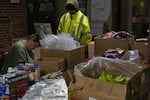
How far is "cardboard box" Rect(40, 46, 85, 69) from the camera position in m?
2.54

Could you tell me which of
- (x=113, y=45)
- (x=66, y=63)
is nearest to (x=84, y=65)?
(x=66, y=63)

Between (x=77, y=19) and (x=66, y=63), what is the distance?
1.65m

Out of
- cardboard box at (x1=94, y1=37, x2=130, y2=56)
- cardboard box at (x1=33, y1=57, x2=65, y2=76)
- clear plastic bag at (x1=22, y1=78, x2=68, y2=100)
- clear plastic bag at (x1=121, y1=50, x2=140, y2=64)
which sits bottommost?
clear plastic bag at (x1=22, y1=78, x2=68, y2=100)

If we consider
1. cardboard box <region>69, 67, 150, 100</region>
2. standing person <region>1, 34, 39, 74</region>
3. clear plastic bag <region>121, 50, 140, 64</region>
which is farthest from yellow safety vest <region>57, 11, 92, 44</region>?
cardboard box <region>69, 67, 150, 100</region>

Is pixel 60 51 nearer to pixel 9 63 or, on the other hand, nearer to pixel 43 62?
pixel 43 62

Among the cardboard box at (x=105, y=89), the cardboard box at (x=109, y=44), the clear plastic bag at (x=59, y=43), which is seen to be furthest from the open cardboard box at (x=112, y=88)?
the cardboard box at (x=109, y=44)

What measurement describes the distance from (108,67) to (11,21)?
350 cm

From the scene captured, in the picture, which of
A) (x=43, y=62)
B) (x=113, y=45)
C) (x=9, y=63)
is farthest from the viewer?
(x=9, y=63)

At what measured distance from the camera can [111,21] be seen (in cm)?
561

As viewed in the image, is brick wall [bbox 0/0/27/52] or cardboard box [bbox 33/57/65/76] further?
brick wall [bbox 0/0/27/52]

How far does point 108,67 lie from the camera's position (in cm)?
231

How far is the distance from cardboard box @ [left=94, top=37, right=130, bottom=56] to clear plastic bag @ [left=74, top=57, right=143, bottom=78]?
65cm

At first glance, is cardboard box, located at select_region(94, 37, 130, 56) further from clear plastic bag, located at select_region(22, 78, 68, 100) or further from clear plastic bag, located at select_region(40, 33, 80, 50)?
clear plastic bag, located at select_region(22, 78, 68, 100)

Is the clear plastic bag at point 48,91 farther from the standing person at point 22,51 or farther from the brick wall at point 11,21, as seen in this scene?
the brick wall at point 11,21
